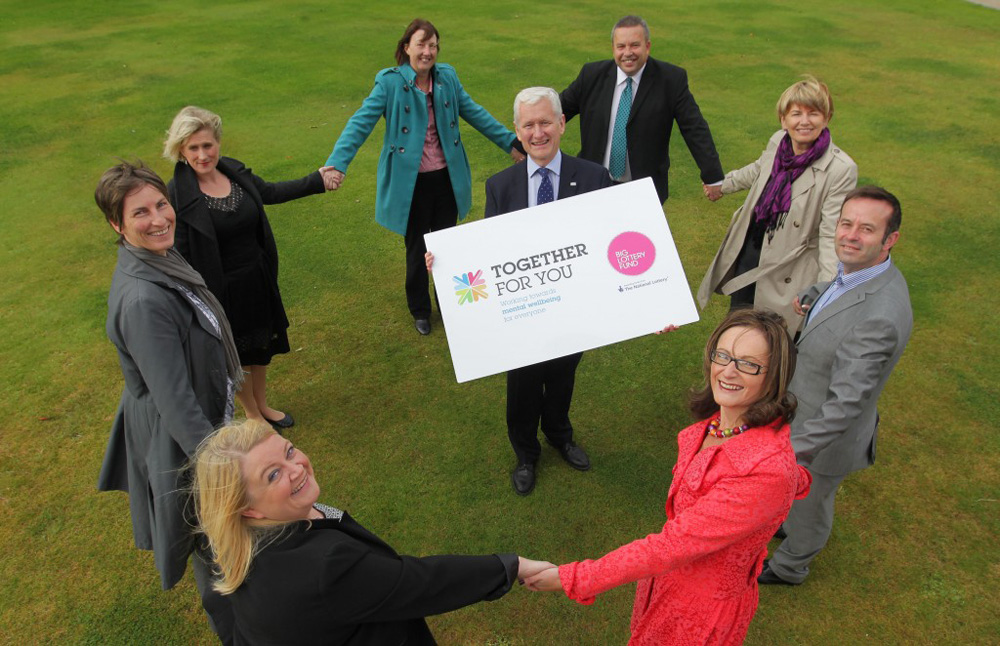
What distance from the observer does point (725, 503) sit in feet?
6.80

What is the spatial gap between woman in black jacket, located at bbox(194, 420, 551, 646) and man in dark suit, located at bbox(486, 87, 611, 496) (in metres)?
2.08

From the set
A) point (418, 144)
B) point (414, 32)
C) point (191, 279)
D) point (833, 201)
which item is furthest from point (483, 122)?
point (191, 279)

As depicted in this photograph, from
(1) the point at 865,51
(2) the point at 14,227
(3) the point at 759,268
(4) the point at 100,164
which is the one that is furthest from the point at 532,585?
(1) the point at 865,51

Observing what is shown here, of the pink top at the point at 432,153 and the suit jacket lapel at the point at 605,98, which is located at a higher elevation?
the suit jacket lapel at the point at 605,98

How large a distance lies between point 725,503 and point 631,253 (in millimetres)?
1793

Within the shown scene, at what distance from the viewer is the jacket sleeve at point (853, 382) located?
2795mm

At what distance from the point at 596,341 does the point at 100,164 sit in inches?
317

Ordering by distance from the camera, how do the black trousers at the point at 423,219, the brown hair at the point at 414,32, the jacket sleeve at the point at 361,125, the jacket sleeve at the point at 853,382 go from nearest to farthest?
the jacket sleeve at the point at 853,382, the brown hair at the point at 414,32, the jacket sleeve at the point at 361,125, the black trousers at the point at 423,219

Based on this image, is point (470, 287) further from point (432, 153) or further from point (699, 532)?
point (432, 153)

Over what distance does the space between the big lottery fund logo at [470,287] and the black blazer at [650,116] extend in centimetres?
232

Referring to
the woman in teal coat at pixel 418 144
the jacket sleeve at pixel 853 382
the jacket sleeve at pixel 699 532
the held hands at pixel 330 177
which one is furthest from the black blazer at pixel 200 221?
the jacket sleeve at pixel 853 382

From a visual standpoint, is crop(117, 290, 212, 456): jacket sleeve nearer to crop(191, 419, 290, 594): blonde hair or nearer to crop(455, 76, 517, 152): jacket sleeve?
crop(191, 419, 290, 594): blonde hair

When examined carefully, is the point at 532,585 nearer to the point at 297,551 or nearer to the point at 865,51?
the point at 297,551

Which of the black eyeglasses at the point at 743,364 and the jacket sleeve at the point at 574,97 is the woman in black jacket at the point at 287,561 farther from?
the jacket sleeve at the point at 574,97
